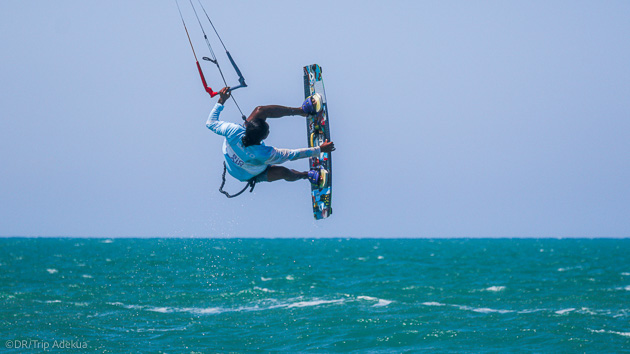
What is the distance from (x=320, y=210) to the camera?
11.8m

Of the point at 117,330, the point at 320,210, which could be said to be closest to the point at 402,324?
the point at 117,330

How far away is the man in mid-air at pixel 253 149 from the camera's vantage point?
368 inches

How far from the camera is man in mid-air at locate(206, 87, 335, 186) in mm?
9352

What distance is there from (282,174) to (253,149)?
2.85 feet

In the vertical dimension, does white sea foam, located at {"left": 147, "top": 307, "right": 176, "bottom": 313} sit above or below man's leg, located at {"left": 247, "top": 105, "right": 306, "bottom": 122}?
below

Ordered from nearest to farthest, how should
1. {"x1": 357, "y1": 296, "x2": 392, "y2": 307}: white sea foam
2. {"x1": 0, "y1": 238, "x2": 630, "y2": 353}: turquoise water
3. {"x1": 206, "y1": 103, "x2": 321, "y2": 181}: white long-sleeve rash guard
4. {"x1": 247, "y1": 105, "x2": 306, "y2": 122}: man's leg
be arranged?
{"x1": 206, "y1": 103, "x2": 321, "y2": 181}: white long-sleeve rash guard < {"x1": 247, "y1": 105, "x2": 306, "y2": 122}: man's leg < {"x1": 0, "y1": 238, "x2": 630, "y2": 353}: turquoise water < {"x1": 357, "y1": 296, "x2": 392, "y2": 307}: white sea foam

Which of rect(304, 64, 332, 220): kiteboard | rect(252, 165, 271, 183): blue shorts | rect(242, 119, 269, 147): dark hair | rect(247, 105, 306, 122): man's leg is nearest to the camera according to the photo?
rect(242, 119, 269, 147): dark hair

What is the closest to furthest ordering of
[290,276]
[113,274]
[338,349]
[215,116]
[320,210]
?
[215,116], [320,210], [338,349], [290,276], [113,274]

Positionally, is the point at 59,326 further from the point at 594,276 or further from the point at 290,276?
the point at 594,276

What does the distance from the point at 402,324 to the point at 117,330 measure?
7447mm

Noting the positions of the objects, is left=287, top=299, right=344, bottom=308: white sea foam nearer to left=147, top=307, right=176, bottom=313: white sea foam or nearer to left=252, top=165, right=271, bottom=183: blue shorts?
left=147, top=307, right=176, bottom=313: white sea foam

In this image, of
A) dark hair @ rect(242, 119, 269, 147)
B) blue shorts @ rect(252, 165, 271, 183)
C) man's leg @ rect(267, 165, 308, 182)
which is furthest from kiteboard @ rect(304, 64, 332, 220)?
dark hair @ rect(242, 119, 269, 147)

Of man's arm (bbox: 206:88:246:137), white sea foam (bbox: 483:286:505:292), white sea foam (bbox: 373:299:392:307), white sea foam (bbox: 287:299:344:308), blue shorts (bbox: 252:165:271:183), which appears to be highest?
man's arm (bbox: 206:88:246:137)

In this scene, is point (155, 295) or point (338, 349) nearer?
point (338, 349)
